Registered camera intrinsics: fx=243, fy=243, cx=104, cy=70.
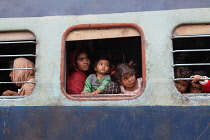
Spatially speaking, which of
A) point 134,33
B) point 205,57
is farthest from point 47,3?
point 205,57

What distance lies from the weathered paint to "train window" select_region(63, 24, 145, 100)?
0.16 feet

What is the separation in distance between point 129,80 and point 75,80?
619mm

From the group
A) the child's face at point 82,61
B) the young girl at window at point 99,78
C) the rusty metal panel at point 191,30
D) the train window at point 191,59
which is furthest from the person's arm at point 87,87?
the rusty metal panel at point 191,30

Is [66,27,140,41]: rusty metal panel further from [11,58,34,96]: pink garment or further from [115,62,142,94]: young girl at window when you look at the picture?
[11,58,34,96]: pink garment

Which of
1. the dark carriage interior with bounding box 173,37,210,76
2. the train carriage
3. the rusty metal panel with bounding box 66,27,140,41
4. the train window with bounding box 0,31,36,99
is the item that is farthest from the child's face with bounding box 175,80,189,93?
the train window with bounding box 0,31,36,99

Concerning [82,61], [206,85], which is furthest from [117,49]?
[206,85]

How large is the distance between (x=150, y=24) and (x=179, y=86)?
Result: 749 mm

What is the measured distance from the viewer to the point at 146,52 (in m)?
2.27

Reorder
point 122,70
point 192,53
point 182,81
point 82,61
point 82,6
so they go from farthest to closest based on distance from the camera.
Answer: point 192,53 → point 82,61 → point 122,70 → point 182,81 → point 82,6

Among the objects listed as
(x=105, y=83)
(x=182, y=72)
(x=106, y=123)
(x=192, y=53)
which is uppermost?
(x=192, y=53)

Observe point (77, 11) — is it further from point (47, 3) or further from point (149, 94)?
point (149, 94)

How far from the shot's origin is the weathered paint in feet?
7.22

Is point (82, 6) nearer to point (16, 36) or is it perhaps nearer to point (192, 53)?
point (16, 36)

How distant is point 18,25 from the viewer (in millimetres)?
2475
